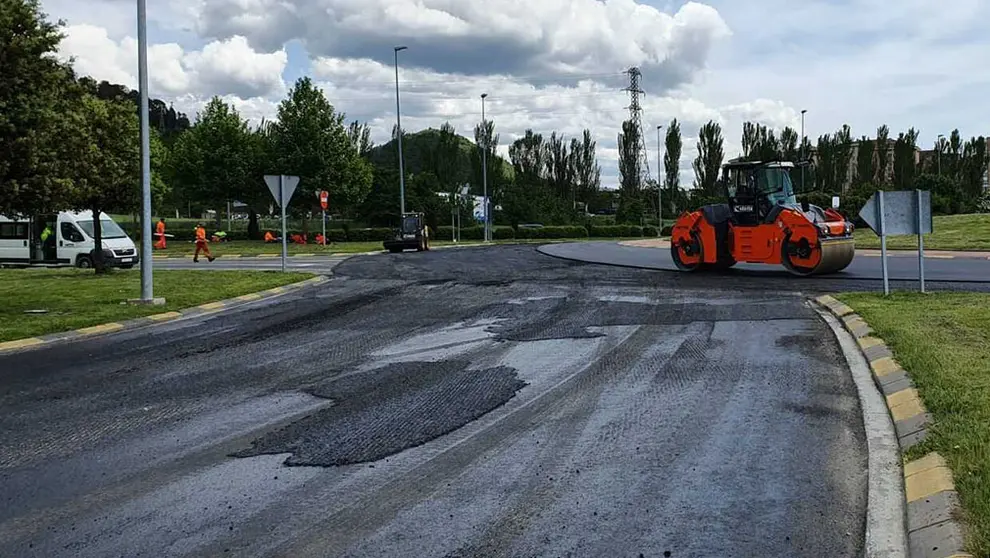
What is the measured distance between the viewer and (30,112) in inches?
455

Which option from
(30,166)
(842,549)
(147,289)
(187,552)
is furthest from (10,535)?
(147,289)

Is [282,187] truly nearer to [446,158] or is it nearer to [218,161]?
[218,161]

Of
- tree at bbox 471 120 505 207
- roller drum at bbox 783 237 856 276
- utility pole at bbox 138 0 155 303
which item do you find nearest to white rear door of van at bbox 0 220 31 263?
utility pole at bbox 138 0 155 303

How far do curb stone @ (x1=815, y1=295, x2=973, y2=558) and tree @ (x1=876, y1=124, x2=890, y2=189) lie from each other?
78.7 metres

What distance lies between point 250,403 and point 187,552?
313 cm

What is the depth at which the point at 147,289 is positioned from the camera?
14891mm

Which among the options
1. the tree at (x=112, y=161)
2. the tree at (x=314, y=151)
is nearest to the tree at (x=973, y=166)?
the tree at (x=314, y=151)

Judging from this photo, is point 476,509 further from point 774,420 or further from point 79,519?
point 774,420

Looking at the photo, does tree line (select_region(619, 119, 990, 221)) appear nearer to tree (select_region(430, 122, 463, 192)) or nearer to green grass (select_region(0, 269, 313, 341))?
tree (select_region(430, 122, 463, 192))

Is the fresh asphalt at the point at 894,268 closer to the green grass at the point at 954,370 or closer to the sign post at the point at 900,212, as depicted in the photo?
the sign post at the point at 900,212

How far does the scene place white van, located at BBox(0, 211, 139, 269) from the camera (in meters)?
26.9

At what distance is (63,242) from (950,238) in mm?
31623

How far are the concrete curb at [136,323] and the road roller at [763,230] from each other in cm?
993

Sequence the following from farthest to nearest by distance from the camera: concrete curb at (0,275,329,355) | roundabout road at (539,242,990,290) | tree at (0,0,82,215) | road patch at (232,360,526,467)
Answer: roundabout road at (539,242,990,290) → tree at (0,0,82,215) → concrete curb at (0,275,329,355) → road patch at (232,360,526,467)
